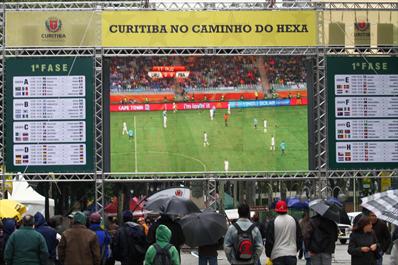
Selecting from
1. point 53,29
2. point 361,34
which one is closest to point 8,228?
point 53,29

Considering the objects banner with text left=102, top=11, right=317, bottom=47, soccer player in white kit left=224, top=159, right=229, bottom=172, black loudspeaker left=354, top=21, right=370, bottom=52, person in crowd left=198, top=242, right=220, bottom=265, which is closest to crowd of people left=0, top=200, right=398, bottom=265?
person in crowd left=198, top=242, right=220, bottom=265

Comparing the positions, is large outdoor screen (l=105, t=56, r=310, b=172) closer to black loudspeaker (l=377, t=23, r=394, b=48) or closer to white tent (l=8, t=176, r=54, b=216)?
black loudspeaker (l=377, t=23, r=394, b=48)

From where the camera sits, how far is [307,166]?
Result: 2444 cm

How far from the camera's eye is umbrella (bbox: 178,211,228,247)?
17.2 metres

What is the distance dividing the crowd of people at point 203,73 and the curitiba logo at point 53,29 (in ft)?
→ 5.14

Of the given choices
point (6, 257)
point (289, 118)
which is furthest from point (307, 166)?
point (6, 257)

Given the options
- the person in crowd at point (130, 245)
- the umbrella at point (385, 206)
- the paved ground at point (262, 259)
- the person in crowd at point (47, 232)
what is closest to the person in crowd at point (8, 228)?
the person in crowd at point (47, 232)

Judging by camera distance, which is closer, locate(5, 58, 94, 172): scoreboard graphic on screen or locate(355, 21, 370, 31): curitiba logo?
locate(5, 58, 94, 172): scoreboard graphic on screen

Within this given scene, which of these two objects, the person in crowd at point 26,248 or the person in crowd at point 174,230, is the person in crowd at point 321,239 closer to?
the person in crowd at point 174,230

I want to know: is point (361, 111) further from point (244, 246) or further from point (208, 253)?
point (244, 246)

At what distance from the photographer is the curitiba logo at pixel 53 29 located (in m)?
24.0

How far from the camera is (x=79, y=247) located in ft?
45.5

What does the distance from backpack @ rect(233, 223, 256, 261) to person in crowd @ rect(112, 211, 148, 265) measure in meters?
2.96

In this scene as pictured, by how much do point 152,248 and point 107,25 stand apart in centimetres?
1223
